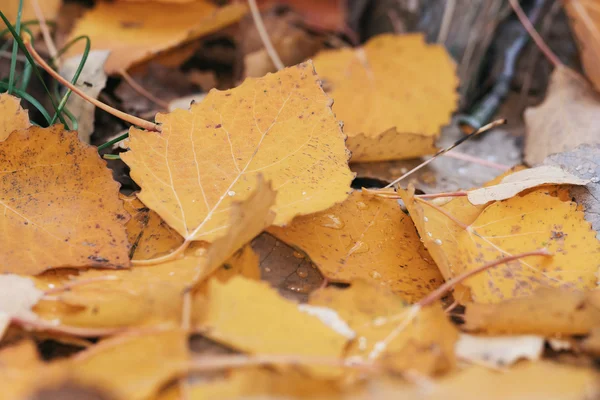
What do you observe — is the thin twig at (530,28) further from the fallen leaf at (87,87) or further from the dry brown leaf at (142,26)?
the fallen leaf at (87,87)

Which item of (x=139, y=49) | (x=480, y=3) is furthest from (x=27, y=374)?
(x=480, y=3)

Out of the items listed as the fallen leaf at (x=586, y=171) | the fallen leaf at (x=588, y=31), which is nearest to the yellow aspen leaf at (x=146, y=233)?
the fallen leaf at (x=586, y=171)

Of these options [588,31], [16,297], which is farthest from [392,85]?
[16,297]

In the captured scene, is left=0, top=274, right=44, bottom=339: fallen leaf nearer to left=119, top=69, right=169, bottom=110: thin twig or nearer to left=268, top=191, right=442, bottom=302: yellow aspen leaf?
left=268, top=191, right=442, bottom=302: yellow aspen leaf

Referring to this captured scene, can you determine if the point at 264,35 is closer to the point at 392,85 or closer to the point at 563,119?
the point at 392,85

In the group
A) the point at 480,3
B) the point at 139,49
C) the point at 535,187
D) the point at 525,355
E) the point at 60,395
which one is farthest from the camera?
the point at 480,3

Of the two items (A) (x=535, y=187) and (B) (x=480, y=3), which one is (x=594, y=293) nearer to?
(A) (x=535, y=187)

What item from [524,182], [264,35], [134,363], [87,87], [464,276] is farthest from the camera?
[264,35]
